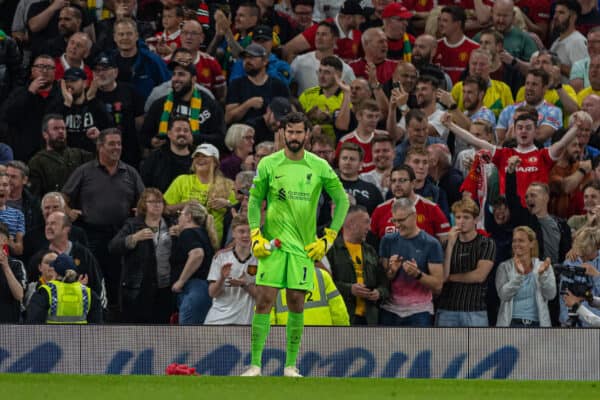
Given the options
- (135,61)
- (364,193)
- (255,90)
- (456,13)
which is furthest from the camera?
(456,13)

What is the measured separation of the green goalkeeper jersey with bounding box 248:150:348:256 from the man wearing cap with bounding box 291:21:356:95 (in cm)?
594

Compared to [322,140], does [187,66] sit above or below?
above

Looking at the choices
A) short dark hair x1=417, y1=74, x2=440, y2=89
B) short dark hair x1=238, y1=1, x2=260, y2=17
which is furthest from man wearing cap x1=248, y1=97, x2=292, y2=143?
short dark hair x1=238, y1=1, x2=260, y2=17

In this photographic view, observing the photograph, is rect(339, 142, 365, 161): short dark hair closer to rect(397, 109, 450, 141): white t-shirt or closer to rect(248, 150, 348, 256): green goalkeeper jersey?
rect(397, 109, 450, 141): white t-shirt

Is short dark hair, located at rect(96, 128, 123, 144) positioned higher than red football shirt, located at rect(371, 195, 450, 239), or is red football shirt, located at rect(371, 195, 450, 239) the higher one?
short dark hair, located at rect(96, 128, 123, 144)

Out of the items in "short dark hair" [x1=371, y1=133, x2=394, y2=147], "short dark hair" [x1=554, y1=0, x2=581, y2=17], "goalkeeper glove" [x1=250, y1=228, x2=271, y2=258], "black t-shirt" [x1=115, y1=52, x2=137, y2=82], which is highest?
"short dark hair" [x1=554, y1=0, x2=581, y2=17]

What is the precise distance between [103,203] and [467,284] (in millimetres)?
4196

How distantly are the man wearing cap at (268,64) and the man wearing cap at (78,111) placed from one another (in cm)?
194

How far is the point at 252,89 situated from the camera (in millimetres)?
16484

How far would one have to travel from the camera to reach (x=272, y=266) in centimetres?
1107

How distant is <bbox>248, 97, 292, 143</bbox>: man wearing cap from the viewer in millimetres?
15648

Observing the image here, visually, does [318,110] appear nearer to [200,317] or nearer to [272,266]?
[200,317]

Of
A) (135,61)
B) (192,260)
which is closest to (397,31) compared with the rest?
(135,61)

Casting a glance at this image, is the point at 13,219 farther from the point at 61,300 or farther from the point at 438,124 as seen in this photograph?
the point at 438,124
